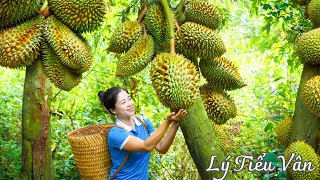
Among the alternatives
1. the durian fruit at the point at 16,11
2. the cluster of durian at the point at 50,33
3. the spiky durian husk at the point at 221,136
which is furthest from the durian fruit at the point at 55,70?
the spiky durian husk at the point at 221,136

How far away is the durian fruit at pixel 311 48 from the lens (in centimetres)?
135

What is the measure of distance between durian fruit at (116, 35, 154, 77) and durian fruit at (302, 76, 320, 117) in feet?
1.58

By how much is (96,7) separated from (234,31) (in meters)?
4.45

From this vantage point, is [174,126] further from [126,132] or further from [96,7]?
[96,7]

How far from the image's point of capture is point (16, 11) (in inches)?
55.1

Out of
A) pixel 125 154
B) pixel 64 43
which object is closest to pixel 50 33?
pixel 64 43

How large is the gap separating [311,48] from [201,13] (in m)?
0.36

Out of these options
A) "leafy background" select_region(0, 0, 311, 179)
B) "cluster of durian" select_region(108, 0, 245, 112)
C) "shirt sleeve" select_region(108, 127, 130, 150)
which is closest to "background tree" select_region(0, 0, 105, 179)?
"cluster of durian" select_region(108, 0, 245, 112)

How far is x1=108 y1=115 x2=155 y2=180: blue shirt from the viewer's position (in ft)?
6.26

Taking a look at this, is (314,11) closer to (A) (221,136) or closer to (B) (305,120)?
(B) (305,120)

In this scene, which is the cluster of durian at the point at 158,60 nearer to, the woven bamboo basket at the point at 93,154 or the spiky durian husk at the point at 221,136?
the spiky durian husk at the point at 221,136

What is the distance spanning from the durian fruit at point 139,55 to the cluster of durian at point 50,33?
0.23 metres

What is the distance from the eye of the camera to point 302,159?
4.50ft

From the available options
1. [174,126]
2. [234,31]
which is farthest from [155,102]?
[234,31]
